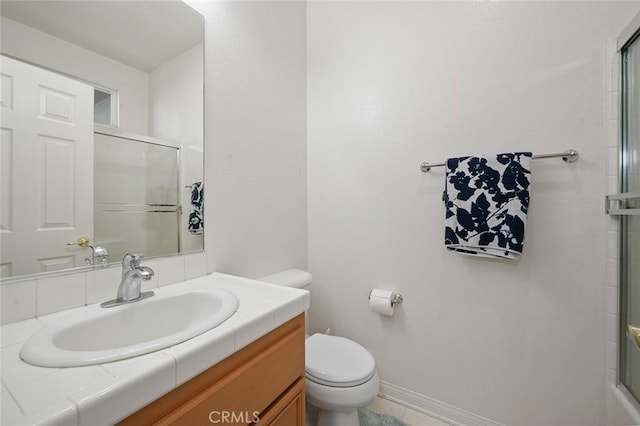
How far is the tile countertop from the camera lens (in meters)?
0.41

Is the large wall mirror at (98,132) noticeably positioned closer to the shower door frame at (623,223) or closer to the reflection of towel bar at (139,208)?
the reflection of towel bar at (139,208)

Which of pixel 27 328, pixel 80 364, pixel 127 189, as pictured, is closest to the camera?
pixel 80 364

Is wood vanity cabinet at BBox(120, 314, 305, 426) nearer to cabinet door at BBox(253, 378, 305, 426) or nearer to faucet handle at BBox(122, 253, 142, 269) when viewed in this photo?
cabinet door at BBox(253, 378, 305, 426)

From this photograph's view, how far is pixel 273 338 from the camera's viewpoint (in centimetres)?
79

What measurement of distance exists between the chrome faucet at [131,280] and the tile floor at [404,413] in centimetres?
134

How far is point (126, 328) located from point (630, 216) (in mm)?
1805

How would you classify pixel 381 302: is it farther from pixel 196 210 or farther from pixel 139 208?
pixel 139 208

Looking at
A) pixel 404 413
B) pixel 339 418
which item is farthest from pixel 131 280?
pixel 404 413

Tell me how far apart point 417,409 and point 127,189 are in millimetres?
1757

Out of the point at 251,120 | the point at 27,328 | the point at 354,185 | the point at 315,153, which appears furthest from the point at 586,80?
the point at 27,328

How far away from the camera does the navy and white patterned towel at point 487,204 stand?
44.4 inches

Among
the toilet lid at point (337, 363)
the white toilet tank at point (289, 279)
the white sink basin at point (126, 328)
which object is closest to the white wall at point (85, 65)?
the white sink basin at point (126, 328)

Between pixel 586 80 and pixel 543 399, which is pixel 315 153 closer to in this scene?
pixel 586 80

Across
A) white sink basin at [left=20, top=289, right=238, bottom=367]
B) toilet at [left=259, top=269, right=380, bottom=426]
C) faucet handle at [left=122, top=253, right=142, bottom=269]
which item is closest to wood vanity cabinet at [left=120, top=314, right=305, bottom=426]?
white sink basin at [left=20, top=289, right=238, bottom=367]
